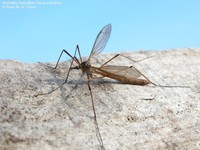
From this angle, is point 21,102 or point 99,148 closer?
point 99,148

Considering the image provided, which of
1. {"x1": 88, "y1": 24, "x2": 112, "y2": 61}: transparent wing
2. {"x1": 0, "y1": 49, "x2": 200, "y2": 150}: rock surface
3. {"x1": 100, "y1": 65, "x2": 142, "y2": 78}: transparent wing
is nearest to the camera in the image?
{"x1": 0, "y1": 49, "x2": 200, "y2": 150}: rock surface

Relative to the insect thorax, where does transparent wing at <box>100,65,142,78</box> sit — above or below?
below

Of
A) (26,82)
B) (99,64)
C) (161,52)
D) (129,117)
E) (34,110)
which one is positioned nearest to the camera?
(34,110)

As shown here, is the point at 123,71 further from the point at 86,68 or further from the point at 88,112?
the point at 88,112

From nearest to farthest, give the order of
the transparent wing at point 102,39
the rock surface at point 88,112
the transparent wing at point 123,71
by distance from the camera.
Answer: the rock surface at point 88,112 < the transparent wing at point 123,71 < the transparent wing at point 102,39

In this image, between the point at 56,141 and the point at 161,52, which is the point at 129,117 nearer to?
the point at 56,141

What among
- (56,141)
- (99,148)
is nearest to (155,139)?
(99,148)

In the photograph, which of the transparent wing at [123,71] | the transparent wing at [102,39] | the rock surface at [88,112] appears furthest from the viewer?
the transparent wing at [102,39]
